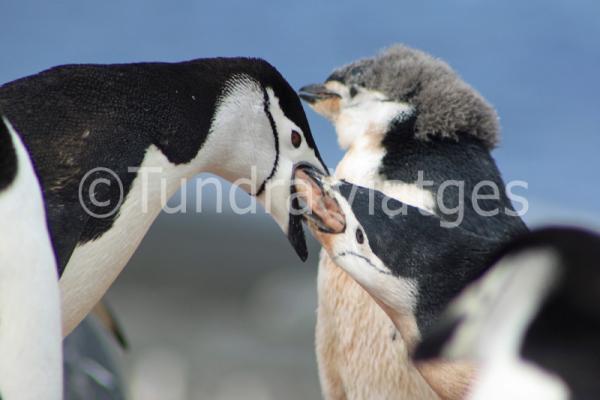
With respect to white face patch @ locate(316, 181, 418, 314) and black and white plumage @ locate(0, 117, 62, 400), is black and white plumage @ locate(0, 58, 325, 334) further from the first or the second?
white face patch @ locate(316, 181, 418, 314)

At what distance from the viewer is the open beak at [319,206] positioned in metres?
1.91

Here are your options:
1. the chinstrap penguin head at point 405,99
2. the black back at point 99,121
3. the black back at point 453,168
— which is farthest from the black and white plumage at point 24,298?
the chinstrap penguin head at point 405,99

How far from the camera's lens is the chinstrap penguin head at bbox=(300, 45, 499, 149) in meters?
2.25

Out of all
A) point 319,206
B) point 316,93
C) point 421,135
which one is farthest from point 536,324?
point 316,93

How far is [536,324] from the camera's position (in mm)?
1122

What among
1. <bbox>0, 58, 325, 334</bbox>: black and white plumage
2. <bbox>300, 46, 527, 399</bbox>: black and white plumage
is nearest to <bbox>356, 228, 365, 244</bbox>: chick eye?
<bbox>300, 46, 527, 399</bbox>: black and white plumage

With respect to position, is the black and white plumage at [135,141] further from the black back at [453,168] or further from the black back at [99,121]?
the black back at [453,168]

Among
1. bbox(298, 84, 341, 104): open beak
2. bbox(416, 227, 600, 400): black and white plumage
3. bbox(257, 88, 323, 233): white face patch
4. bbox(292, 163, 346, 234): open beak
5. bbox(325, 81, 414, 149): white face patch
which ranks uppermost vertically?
bbox(298, 84, 341, 104): open beak

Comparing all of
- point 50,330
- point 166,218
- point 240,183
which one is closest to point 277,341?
point 166,218

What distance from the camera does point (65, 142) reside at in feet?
6.21

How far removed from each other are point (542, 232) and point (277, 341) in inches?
145

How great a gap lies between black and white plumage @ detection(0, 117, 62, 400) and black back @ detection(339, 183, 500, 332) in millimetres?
555

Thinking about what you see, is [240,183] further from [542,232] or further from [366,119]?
[542,232]

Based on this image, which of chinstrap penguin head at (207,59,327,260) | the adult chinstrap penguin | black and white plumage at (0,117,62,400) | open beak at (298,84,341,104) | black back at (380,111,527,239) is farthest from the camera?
open beak at (298,84,341,104)
